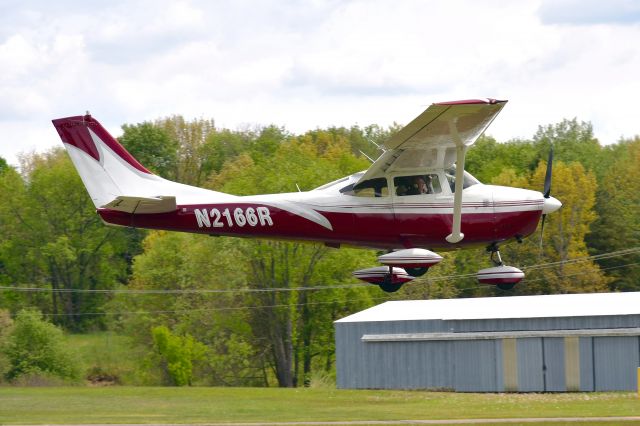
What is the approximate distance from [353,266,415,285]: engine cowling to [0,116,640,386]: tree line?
29.2m

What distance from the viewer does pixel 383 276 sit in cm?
2183

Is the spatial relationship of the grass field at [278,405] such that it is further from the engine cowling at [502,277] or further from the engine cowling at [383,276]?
the engine cowling at [502,277]

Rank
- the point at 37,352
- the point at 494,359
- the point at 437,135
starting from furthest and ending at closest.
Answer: the point at 37,352, the point at 494,359, the point at 437,135

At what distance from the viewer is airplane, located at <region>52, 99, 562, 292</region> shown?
20.8 m

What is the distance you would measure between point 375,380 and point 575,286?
57.5ft

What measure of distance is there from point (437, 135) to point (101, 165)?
6191 millimetres

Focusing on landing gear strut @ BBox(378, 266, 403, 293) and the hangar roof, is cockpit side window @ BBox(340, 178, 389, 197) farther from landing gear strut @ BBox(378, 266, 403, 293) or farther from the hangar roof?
the hangar roof

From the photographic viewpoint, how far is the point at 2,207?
75.7 m

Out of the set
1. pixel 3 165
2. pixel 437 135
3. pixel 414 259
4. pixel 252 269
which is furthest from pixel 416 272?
pixel 3 165

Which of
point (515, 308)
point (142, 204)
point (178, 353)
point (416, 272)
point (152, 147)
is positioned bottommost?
point (178, 353)

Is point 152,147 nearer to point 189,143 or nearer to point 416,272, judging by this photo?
point 189,143

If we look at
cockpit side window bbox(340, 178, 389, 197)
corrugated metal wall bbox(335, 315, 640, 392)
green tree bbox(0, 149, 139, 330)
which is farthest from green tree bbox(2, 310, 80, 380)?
cockpit side window bbox(340, 178, 389, 197)

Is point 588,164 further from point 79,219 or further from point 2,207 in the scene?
point 2,207

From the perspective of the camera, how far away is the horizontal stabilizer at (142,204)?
20.7m
